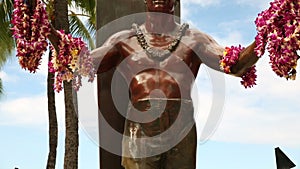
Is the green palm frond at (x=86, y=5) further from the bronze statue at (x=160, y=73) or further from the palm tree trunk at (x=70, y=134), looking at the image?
the bronze statue at (x=160, y=73)

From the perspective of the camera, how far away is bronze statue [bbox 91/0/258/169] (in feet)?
13.0

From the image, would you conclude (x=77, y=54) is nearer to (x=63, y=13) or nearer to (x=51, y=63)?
(x=51, y=63)

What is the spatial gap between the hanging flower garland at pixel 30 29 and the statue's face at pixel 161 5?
725 mm

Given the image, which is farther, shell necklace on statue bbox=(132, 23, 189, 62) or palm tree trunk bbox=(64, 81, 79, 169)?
palm tree trunk bbox=(64, 81, 79, 169)

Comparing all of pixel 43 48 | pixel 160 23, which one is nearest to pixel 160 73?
pixel 160 23

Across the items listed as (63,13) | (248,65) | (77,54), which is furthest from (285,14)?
(63,13)

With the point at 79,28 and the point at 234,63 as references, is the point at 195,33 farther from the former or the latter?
the point at 79,28

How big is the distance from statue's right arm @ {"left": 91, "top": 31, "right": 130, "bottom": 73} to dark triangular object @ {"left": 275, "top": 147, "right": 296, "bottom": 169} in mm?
2154

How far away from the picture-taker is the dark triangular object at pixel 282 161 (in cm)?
554

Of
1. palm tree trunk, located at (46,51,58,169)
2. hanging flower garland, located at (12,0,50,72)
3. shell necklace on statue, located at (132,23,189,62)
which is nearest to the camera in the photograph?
hanging flower garland, located at (12,0,50,72)

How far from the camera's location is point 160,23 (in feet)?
13.6

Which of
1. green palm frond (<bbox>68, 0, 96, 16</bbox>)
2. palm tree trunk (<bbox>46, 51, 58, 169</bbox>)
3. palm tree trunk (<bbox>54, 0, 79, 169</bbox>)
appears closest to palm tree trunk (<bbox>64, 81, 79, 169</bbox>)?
palm tree trunk (<bbox>54, 0, 79, 169</bbox>)

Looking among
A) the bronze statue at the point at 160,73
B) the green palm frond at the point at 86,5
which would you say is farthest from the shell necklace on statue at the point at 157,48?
the green palm frond at the point at 86,5

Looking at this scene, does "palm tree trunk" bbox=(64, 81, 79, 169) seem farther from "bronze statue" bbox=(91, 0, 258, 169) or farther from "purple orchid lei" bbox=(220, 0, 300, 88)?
"purple orchid lei" bbox=(220, 0, 300, 88)
